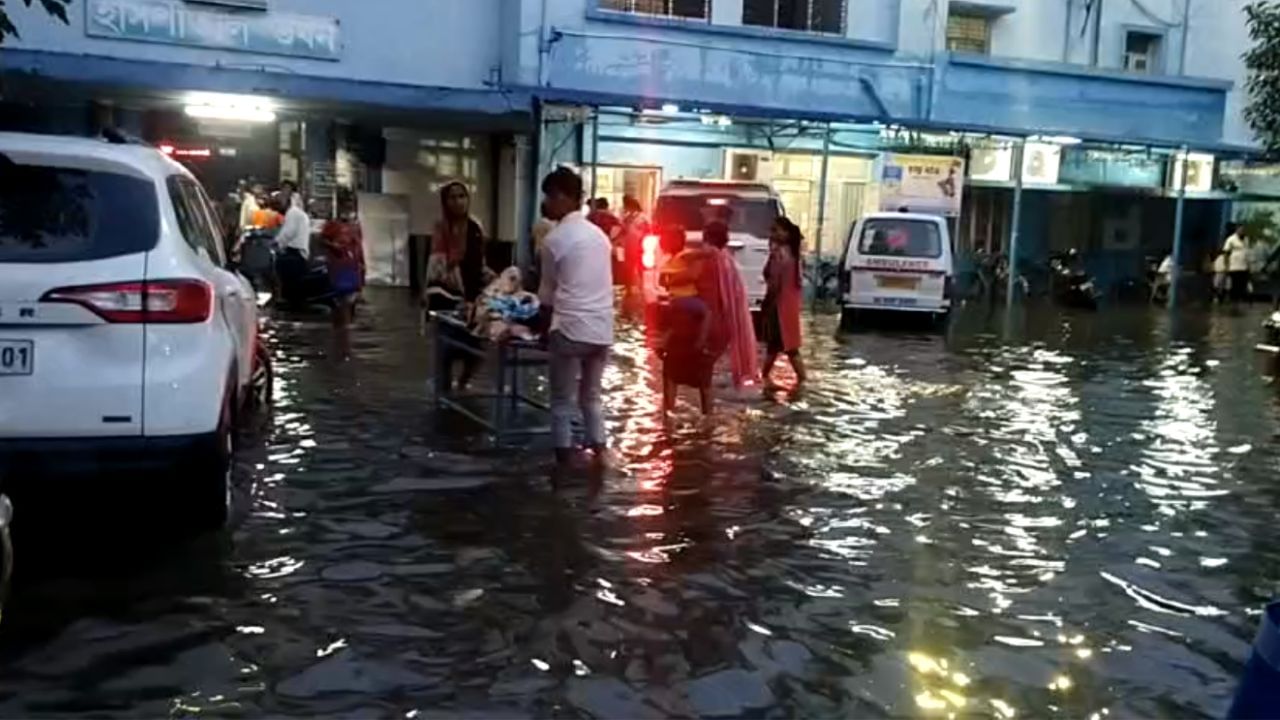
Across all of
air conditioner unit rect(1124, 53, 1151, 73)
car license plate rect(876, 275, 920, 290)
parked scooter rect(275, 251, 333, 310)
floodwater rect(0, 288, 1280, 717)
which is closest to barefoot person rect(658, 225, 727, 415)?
floodwater rect(0, 288, 1280, 717)

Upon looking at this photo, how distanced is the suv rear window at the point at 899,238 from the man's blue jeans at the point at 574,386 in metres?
12.0

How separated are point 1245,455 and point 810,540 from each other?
459 cm

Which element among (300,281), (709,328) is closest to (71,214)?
(709,328)

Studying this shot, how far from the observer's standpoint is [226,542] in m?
6.41

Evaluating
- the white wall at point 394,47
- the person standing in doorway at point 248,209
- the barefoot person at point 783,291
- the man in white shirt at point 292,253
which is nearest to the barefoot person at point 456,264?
the barefoot person at point 783,291

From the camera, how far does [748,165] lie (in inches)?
1018

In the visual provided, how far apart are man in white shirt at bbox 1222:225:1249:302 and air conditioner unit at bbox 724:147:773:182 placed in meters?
10.4

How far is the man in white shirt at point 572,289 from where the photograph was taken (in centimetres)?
775

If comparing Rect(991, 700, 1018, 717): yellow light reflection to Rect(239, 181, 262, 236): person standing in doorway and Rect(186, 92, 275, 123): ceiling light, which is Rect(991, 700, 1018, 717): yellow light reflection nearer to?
Rect(239, 181, 262, 236): person standing in doorway

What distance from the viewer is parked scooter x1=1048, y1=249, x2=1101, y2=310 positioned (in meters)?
26.6

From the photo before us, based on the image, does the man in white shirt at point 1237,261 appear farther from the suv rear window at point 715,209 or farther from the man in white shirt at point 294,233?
the man in white shirt at point 294,233

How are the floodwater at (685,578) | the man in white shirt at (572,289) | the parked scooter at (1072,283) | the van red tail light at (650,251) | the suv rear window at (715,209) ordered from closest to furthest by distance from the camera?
the floodwater at (685,578)
the man in white shirt at (572,289)
the van red tail light at (650,251)
the suv rear window at (715,209)
the parked scooter at (1072,283)

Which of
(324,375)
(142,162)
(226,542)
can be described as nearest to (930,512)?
(226,542)

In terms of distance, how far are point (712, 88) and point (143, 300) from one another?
66.9 ft
